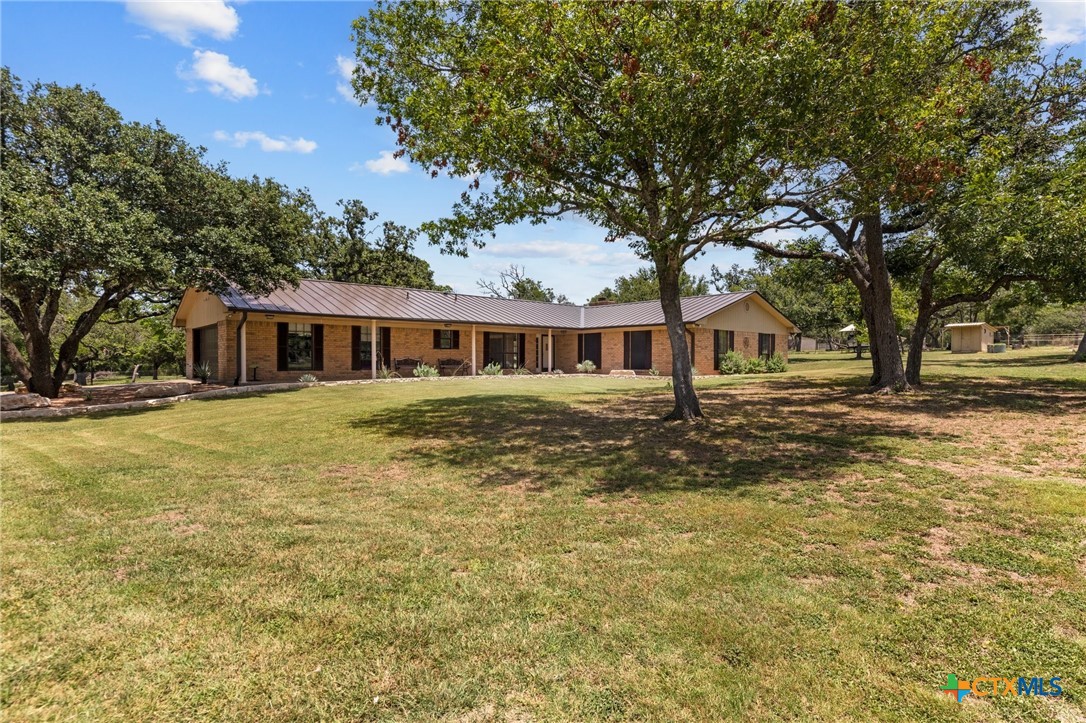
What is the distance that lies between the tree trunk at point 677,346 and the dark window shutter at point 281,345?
1562 centimetres

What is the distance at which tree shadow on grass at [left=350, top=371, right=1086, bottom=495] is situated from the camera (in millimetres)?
6547

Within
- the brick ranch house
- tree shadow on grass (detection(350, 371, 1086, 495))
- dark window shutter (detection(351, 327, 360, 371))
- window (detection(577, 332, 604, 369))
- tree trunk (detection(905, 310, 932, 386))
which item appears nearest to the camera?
tree shadow on grass (detection(350, 371, 1086, 495))

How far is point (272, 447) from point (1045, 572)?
8.95m

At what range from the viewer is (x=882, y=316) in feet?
46.8

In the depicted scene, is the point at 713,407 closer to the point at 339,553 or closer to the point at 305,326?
the point at 339,553

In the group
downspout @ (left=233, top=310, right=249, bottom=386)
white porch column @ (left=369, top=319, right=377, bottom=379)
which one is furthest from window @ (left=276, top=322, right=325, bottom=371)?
white porch column @ (left=369, top=319, right=377, bottom=379)

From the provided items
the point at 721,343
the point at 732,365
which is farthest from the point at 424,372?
the point at 721,343

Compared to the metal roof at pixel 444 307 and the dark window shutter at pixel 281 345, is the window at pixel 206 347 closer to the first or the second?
the dark window shutter at pixel 281 345

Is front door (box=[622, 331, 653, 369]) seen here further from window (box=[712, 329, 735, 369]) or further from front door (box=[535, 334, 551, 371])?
front door (box=[535, 334, 551, 371])

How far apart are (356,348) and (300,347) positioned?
219cm

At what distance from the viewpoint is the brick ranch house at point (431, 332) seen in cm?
1967

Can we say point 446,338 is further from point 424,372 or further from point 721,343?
point 721,343

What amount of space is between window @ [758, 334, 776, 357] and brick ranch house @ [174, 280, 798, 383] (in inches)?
2.3

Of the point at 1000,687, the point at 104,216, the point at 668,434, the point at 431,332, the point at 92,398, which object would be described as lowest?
the point at 1000,687
